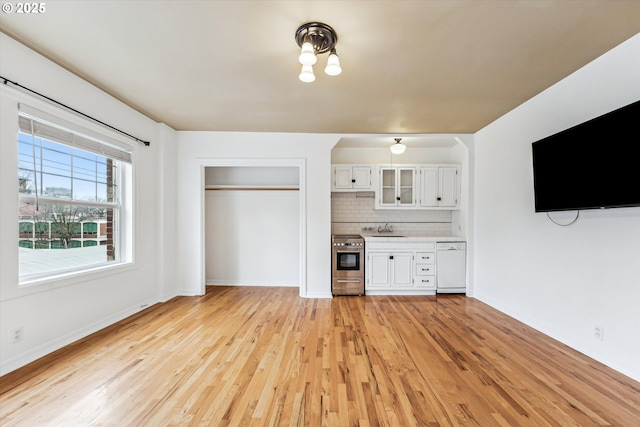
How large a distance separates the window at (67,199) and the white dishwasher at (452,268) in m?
4.65

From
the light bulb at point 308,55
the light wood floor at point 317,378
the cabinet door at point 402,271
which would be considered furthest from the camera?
the cabinet door at point 402,271

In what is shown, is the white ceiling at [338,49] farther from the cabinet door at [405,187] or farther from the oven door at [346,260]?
the oven door at [346,260]

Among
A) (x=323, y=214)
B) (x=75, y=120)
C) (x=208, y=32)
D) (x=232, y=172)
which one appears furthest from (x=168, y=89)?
(x=323, y=214)

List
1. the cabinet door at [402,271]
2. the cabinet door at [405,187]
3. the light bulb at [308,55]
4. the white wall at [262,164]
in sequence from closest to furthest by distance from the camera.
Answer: the light bulb at [308,55], the white wall at [262,164], the cabinet door at [402,271], the cabinet door at [405,187]

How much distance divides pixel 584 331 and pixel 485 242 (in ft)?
5.83

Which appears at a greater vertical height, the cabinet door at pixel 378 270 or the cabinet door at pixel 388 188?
the cabinet door at pixel 388 188

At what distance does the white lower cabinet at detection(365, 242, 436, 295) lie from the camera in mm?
4516

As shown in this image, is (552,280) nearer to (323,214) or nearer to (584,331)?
(584,331)

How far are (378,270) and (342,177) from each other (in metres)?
1.75

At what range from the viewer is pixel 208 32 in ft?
6.59

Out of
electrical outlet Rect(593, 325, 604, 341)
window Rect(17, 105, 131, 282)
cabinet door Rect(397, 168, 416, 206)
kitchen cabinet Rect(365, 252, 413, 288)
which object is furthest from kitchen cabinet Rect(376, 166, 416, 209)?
window Rect(17, 105, 131, 282)

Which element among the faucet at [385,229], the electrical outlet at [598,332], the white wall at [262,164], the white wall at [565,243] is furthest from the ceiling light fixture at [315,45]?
the faucet at [385,229]

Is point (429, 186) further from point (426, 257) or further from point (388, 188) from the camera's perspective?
point (426, 257)

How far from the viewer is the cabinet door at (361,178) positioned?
4945 mm
